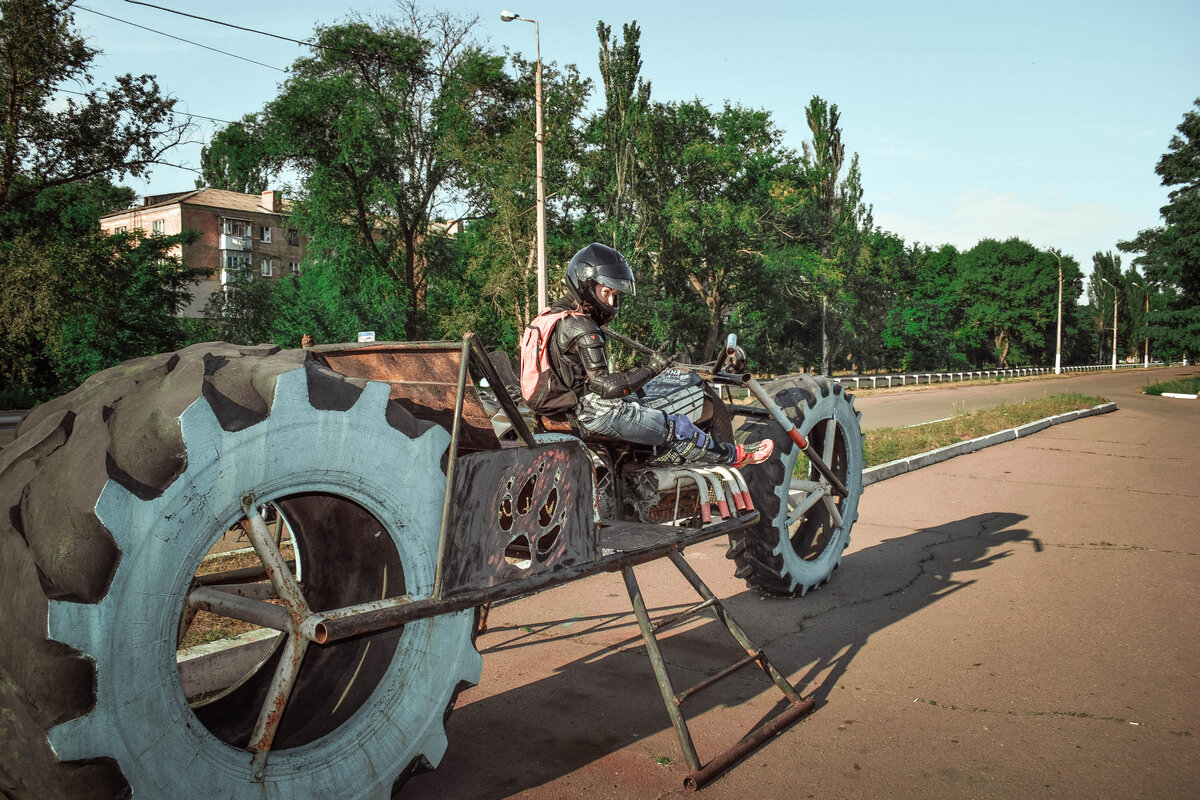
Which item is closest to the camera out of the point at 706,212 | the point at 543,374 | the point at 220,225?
the point at 543,374

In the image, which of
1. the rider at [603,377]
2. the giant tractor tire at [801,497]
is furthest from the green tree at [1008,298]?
the rider at [603,377]

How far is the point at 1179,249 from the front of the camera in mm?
41281

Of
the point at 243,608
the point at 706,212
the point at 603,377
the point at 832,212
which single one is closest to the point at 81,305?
the point at 603,377

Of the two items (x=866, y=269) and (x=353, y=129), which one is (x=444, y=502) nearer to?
(x=353, y=129)

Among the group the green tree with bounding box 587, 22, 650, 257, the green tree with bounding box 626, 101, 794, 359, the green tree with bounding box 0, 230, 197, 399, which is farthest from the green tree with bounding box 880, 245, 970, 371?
the green tree with bounding box 0, 230, 197, 399

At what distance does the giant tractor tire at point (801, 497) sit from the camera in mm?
5461

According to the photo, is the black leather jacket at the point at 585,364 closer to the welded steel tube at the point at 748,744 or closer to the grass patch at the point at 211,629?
the welded steel tube at the point at 748,744

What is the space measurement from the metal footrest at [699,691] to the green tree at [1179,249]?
46.1 meters

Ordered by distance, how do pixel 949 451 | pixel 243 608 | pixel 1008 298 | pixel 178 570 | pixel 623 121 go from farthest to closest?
pixel 1008 298 < pixel 623 121 < pixel 949 451 < pixel 243 608 < pixel 178 570

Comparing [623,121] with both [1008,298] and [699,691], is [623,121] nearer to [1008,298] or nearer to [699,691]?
[699,691]

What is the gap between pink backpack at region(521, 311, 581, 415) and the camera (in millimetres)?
4355

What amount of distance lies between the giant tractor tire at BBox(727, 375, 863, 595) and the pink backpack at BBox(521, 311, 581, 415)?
1.64m

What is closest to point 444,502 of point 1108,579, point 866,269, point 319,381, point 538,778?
point 319,381

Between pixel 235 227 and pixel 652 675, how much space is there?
208 feet
